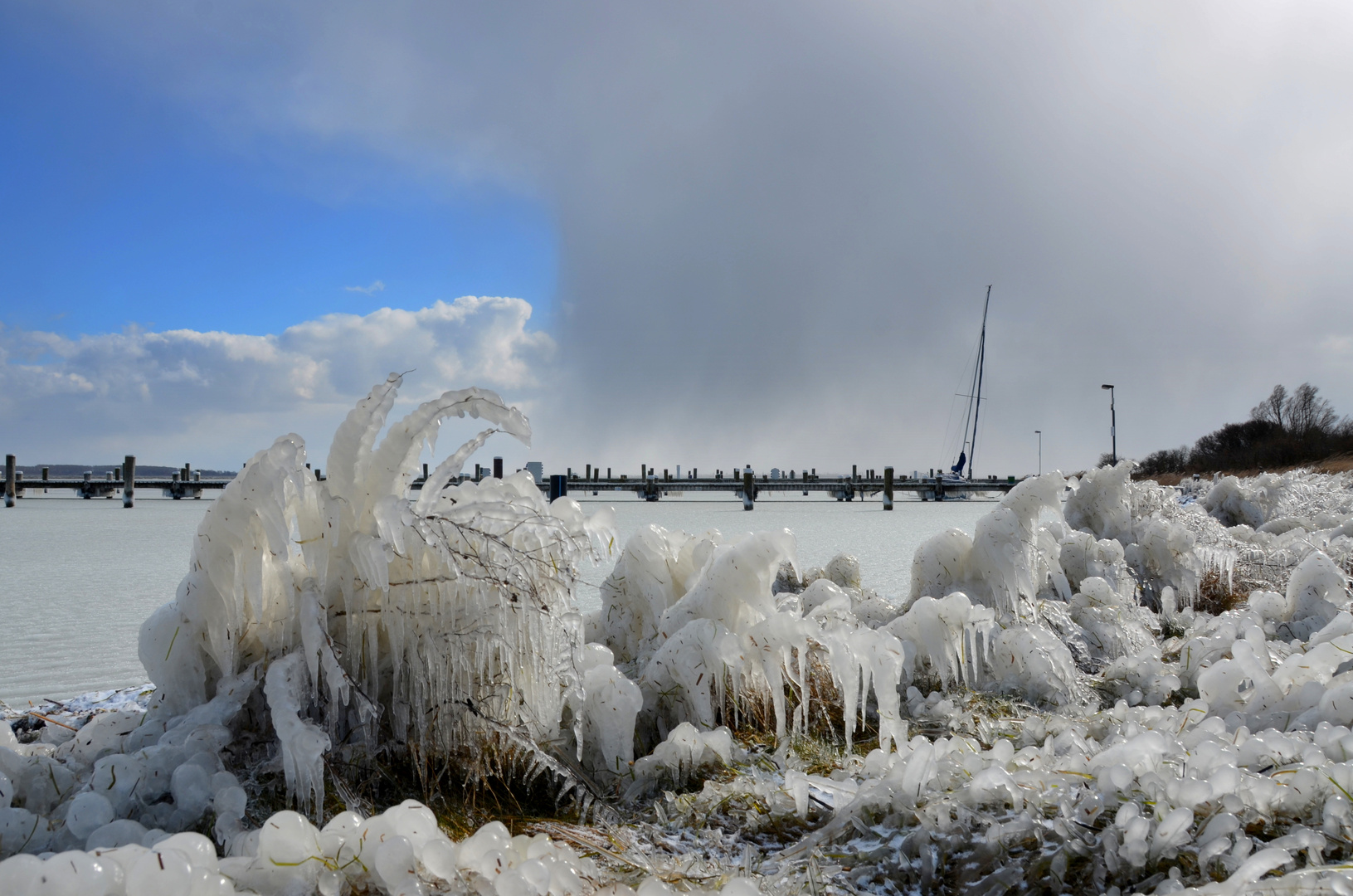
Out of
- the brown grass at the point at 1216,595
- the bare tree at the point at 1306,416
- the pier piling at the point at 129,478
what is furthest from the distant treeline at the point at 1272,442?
the pier piling at the point at 129,478

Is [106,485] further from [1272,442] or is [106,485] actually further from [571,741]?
[1272,442]

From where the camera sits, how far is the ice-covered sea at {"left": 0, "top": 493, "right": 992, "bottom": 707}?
4844 millimetres

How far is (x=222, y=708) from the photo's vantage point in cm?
240

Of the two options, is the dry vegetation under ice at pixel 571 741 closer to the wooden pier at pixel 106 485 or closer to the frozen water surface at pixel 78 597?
the frozen water surface at pixel 78 597

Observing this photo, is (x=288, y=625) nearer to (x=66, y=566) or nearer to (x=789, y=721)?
(x=789, y=721)

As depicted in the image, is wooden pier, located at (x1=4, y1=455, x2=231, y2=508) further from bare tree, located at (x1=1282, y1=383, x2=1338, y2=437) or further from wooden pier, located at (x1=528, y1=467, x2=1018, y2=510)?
bare tree, located at (x1=1282, y1=383, x2=1338, y2=437)

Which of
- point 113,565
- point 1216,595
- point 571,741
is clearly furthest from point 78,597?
point 1216,595

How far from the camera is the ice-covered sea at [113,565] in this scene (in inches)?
191

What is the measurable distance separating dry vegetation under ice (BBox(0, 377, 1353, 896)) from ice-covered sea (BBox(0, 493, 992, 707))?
685mm

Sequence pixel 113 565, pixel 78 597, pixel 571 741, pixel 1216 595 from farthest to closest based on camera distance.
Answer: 1. pixel 113 565
2. pixel 78 597
3. pixel 1216 595
4. pixel 571 741

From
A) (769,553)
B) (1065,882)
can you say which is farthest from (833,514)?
(1065,882)

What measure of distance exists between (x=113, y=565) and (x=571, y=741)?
9351 millimetres

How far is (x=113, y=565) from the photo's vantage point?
9.41 meters

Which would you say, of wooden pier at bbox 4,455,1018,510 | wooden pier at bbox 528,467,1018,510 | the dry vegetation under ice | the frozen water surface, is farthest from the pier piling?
the dry vegetation under ice
